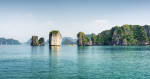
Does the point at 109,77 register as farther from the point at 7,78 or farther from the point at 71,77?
the point at 7,78

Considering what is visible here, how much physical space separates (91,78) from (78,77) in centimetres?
312

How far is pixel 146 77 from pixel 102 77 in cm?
1017

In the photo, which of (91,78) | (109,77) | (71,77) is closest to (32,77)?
(71,77)

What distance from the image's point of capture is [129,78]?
45375mm

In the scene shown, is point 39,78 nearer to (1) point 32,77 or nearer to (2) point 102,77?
(1) point 32,77

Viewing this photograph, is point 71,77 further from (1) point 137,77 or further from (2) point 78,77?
(1) point 137,77

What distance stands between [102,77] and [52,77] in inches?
452

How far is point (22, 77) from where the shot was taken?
46094 millimetres

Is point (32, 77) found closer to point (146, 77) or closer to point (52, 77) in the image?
point (52, 77)

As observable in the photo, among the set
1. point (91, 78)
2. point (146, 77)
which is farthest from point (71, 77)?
point (146, 77)

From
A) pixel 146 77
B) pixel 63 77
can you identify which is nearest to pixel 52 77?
pixel 63 77

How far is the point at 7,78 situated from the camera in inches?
1775

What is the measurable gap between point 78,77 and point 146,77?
1566 centimetres

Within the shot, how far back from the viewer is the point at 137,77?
46.5 m
